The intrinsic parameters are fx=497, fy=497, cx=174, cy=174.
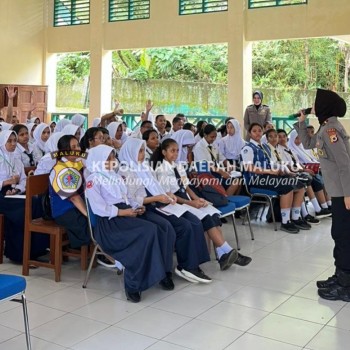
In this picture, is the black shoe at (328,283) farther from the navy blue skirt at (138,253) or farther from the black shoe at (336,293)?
the navy blue skirt at (138,253)

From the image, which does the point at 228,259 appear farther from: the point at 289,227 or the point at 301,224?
the point at 301,224

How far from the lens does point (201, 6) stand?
9914 millimetres

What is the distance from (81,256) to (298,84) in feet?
49.0

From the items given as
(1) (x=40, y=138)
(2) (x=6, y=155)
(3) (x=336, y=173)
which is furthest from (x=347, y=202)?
(1) (x=40, y=138)

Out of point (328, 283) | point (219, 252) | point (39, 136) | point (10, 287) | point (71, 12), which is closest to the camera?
point (10, 287)

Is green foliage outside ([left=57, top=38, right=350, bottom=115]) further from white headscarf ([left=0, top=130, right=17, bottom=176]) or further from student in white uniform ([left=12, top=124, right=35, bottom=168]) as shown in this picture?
white headscarf ([left=0, top=130, right=17, bottom=176])

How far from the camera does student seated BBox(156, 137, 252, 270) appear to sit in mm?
4043

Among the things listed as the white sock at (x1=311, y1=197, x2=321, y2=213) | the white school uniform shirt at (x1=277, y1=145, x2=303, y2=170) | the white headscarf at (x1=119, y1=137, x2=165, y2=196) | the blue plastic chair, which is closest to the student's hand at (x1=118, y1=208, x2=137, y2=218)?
the white headscarf at (x1=119, y1=137, x2=165, y2=196)

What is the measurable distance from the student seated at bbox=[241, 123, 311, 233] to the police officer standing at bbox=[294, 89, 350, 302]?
207 centimetres

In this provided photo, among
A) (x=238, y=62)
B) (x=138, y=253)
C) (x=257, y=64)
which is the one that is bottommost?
(x=138, y=253)

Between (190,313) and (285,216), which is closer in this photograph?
(190,313)

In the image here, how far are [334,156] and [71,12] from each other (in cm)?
956

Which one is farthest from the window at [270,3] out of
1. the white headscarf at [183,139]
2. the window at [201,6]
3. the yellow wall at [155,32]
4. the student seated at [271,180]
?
the white headscarf at [183,139]

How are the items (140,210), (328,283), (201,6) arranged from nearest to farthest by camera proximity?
(328,283) → (140,210) → (201,6)
